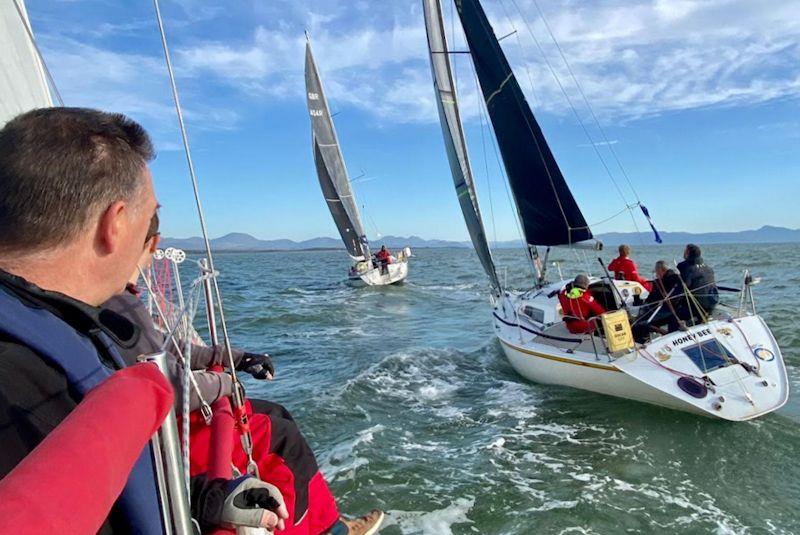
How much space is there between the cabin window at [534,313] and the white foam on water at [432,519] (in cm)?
490

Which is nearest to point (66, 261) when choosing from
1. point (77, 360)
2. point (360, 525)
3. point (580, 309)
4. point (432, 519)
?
point (77, 360)

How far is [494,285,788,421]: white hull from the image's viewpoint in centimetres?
590

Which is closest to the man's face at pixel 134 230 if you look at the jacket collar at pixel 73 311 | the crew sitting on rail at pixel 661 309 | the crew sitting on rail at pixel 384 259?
the jacket collar at pixel 73 311

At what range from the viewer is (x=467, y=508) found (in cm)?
468

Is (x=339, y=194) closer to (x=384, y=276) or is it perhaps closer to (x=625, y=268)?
(x=384, y=276)

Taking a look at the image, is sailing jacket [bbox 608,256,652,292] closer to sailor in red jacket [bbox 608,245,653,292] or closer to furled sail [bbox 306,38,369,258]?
sailor in red jacket [bbox 608,245,653,292]

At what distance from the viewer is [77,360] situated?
93 cm

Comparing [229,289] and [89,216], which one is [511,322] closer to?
→ [89,216]

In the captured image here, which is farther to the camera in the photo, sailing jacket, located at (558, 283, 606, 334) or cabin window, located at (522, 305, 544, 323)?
cabin window, located at (522, 305, 544, 323)

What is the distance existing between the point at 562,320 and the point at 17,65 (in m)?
7.84

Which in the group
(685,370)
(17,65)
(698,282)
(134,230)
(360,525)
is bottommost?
(685,370)

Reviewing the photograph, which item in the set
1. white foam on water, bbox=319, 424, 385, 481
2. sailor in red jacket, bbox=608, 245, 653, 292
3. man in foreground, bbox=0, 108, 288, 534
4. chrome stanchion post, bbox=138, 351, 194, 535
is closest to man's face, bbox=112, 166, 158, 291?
man in foreground, bbox=0, 108, 288, 534

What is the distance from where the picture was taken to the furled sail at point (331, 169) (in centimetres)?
2653

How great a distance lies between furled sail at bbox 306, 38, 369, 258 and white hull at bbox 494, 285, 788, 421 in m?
20.6
